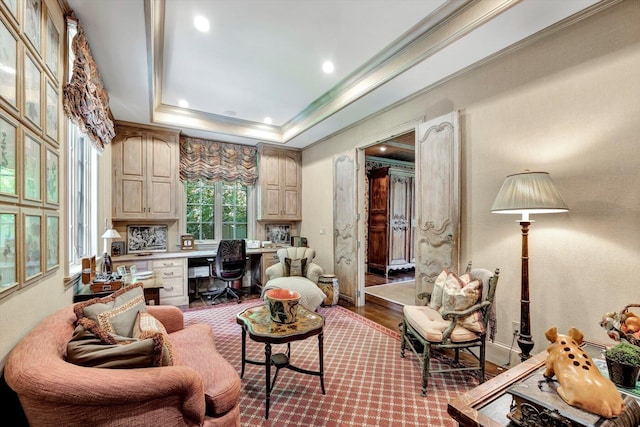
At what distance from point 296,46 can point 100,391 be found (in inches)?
118

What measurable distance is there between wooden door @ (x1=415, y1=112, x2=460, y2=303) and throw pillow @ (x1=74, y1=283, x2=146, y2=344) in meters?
2.70

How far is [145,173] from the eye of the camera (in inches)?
175

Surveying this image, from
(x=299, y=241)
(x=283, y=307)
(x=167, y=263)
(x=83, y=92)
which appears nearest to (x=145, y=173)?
(x=167, y=263)

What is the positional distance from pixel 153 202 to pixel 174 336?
3095 millimetres

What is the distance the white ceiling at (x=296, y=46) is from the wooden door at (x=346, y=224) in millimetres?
792

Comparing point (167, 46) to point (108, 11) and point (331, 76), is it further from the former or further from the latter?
point (331, 76)

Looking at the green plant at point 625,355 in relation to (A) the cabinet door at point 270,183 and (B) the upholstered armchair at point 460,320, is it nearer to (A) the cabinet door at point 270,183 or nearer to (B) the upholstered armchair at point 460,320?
(B) the upholstered armchair at point 460,320

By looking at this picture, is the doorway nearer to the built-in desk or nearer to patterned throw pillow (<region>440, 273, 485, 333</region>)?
the built-in desk

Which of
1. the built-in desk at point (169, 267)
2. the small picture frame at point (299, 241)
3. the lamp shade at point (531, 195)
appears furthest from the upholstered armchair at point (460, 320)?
the built-in desk at point (169, 267)

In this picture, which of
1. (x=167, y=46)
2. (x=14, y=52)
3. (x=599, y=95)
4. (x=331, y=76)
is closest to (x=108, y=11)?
(x=167, y=46)

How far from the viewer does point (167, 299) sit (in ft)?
13.8

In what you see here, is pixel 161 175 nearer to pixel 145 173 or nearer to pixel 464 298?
pixel 145 173

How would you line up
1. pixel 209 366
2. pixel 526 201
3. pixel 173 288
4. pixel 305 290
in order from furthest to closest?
1. pixel 173 288
2. pixel 305 290
3. pixel 526 201
4. pixel 209 366

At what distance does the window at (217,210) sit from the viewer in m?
5.23
